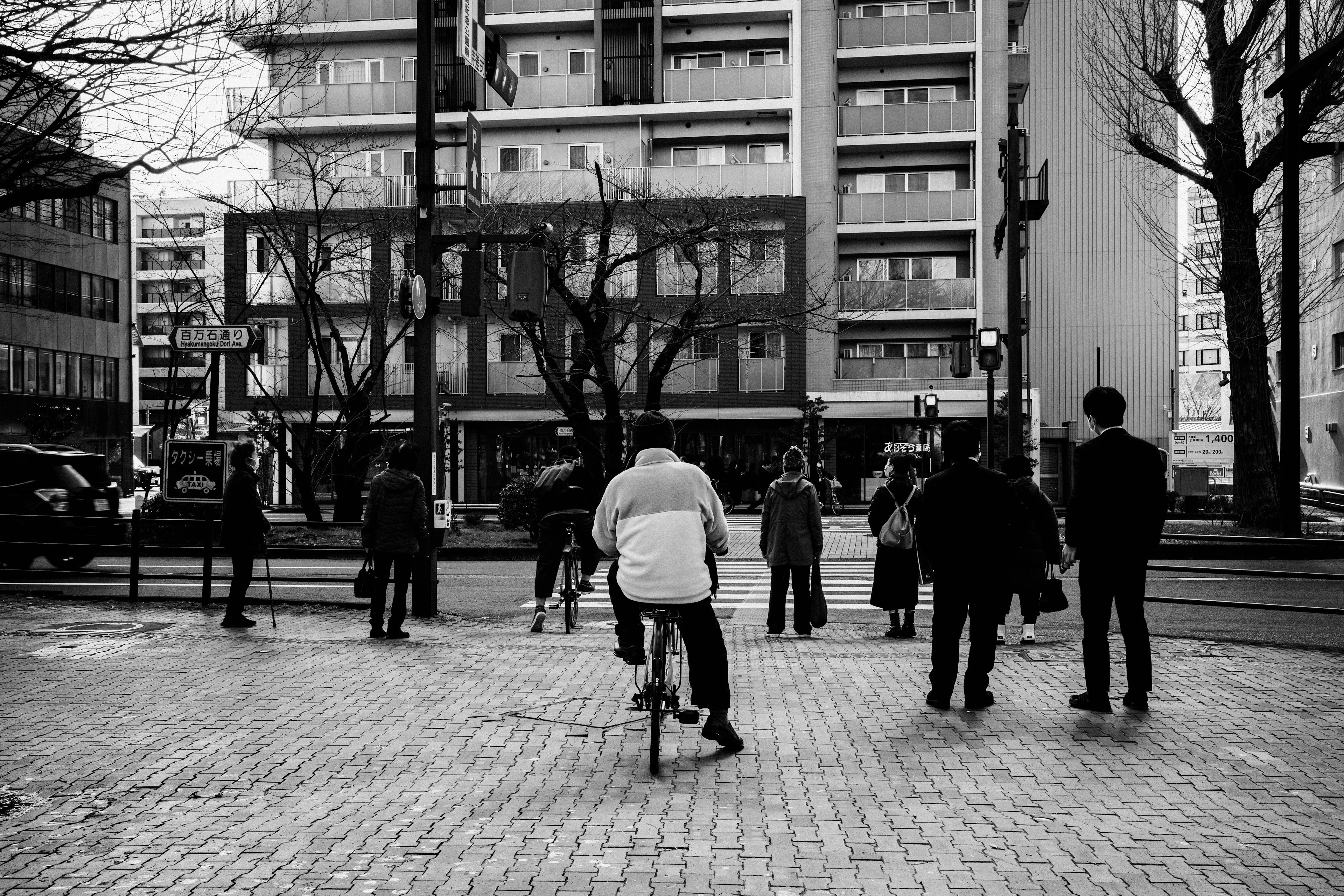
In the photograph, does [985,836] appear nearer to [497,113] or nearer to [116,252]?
[497,113]

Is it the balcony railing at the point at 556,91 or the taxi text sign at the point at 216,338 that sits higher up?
the balcony railing at the point at 556,91

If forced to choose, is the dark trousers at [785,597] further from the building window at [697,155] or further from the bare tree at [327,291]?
the building window at [697,155]

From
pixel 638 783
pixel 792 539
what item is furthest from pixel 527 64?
pixel 638 783

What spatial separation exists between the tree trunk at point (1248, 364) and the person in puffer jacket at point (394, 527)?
15899mm

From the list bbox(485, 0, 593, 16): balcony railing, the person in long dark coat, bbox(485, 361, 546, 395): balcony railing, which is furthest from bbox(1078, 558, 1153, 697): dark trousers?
bbox(485, 0, 593, 16): balcony railing

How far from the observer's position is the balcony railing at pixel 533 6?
41344mm

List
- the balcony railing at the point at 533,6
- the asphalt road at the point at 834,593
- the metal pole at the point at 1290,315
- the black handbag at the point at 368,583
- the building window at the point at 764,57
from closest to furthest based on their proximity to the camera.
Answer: the black handbag at the point at 368,583, the asphalt road at the point at 834,593, the metal pole at the point at 1290,315, the balcony railing at the point at 533,6, the building window at the point at 764,57

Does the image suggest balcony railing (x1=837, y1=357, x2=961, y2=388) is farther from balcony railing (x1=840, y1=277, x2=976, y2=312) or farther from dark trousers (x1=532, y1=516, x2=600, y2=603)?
dark trousers (x1=532, y1=516, x2=600, y2=603)

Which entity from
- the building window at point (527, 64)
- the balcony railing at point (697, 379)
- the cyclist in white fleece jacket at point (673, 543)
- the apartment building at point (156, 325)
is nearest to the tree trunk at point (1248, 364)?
the cyclist in white fleece jacket at point (673, 543)

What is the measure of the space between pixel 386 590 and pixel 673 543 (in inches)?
229

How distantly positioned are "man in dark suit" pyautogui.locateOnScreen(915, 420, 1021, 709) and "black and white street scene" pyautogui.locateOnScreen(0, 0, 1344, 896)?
0.11 feet

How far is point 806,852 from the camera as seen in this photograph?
15.1 feet

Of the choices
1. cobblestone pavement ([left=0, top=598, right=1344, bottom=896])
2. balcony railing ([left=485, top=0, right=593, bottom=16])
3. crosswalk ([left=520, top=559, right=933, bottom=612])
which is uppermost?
balcony railing ([left=485, top=0, right=593, bottom=16])

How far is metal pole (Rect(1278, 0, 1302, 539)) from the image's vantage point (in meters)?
15.8
